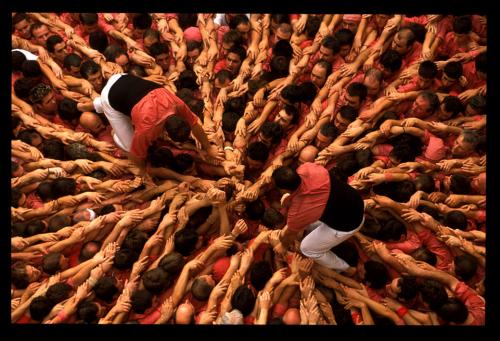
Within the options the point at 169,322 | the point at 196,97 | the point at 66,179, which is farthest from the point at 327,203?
the point at 66,179

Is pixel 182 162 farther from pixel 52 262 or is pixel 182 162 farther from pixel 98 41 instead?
pixel 98 41

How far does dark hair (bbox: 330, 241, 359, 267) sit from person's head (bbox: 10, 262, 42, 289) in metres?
2.79

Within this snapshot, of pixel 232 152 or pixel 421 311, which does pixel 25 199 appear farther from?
pixel 421 311

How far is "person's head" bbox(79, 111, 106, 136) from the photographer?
557 centimetres

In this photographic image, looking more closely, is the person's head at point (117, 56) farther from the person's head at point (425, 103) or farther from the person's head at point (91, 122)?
the person's head at point (425, 103)

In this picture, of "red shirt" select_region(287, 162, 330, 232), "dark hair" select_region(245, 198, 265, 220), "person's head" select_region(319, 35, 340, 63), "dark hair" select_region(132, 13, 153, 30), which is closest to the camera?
"red shirt" select_region(287, 162, 330, 232)

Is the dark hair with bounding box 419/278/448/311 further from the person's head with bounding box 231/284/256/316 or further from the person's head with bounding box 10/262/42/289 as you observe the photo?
the person's head with bounding box 10/262/42/289

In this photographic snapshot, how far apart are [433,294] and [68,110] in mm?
4044

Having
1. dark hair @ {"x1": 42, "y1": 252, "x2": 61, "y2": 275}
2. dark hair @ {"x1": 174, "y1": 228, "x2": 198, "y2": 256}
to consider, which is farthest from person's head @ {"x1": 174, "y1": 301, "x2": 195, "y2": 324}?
dark hair @ {"x1": 42, "y1": 252, "x2": 61, "y2": 275}

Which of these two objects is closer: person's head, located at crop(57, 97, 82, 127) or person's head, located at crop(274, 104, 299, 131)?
person's head, located at crop(274, 104, 299, 131)

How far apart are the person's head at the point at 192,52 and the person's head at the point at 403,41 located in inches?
86.7

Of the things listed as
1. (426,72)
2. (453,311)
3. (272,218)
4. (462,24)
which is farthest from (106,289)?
(462,24)

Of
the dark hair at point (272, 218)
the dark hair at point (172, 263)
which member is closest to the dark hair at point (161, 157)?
the dark hair at point (172, 263)

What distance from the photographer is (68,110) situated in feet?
18.3
